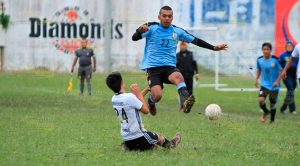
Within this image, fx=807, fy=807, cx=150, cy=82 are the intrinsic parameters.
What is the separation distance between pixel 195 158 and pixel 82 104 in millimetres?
11080

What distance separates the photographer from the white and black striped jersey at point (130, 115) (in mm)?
10969

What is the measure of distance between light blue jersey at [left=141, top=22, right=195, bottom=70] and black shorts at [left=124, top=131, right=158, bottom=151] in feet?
10.4

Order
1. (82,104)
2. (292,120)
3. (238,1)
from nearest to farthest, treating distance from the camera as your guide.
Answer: (292,120)
(82,104)
(238,1)

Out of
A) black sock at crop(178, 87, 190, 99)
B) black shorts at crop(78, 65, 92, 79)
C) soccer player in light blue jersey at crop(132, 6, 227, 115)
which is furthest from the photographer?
black shorts at crop(78, 65, 92, 79)

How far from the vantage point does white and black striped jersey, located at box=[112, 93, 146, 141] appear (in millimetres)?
10969

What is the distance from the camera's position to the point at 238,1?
44531 millimetres

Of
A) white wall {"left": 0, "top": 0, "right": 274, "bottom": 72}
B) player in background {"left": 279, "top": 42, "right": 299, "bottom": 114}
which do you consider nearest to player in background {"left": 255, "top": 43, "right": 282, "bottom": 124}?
player in background {"left": 279, "top": 42, "right": 299, "bottom": 114}

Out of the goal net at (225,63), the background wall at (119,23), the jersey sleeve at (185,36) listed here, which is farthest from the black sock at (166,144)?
the background wall at (119,23)

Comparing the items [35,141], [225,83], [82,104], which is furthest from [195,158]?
[225,83]

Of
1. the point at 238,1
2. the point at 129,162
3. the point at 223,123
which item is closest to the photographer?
the point at 129,162

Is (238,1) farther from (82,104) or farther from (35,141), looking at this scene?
(35,141)

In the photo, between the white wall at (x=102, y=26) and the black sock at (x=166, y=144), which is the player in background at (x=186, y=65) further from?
the white wall at (x=102, y=26)

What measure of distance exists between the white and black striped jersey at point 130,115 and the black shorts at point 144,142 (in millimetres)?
70

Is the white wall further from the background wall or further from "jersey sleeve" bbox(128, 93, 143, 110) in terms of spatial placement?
"jersey sleeve" bbox(128, 93, 143, 110)
